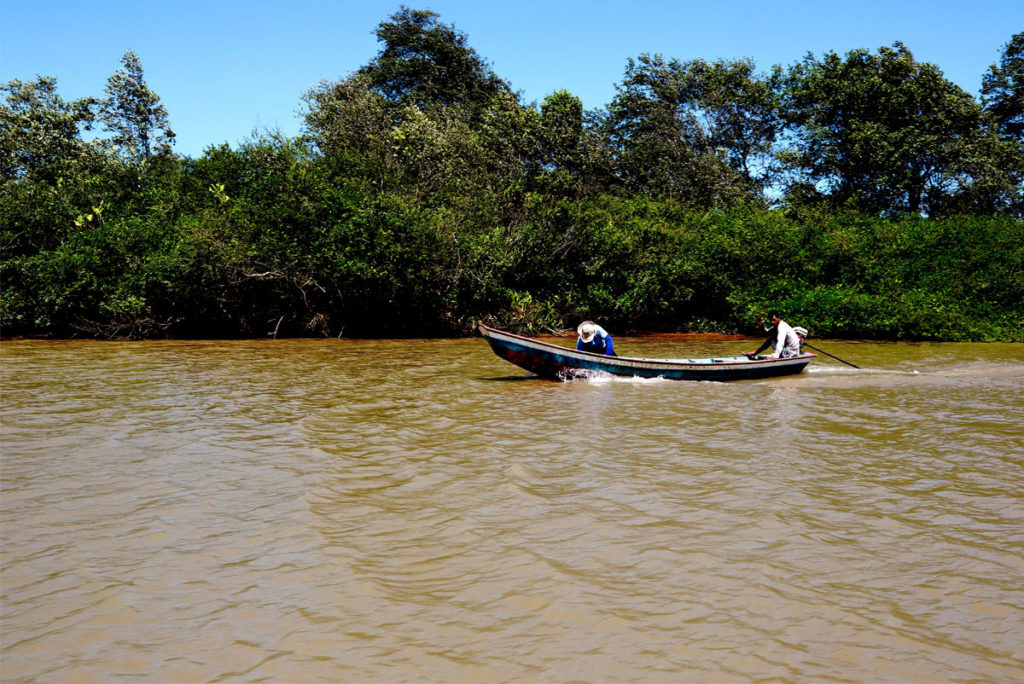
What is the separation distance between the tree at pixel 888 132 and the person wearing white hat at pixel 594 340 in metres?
25.5

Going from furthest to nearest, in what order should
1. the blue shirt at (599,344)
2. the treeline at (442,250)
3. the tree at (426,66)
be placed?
the tree at (426,66) → the treeline at (442,250) → the blue shirt at (599,344)

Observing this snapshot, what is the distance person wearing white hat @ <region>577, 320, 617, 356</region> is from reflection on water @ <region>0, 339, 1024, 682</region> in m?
2.43

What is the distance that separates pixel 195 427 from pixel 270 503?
4.08 metres

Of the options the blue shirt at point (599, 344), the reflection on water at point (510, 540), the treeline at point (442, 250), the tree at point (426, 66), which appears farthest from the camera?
the tree at point (426, 66)

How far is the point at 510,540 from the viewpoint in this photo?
6531mm

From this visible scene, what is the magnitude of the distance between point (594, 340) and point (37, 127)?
133 ft

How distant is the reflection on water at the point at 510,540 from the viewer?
184 inches

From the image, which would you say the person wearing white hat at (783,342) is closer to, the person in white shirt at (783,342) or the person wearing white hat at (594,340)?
the person in white shirt at (783,342)

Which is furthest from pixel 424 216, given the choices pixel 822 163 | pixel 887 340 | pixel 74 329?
pixel 822 163

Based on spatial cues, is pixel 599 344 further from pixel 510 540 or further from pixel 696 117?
pixel 696 117

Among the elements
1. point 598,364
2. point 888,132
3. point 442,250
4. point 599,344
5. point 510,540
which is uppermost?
point 888,132

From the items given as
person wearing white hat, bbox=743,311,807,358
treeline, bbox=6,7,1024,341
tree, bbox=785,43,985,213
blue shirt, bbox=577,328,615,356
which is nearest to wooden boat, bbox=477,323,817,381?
person wearing white hat, bbox=743,311,807,358

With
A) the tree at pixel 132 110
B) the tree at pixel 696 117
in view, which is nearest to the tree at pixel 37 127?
the tree at pixel 132 110

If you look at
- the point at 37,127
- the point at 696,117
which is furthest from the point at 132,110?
the point at 696,117
